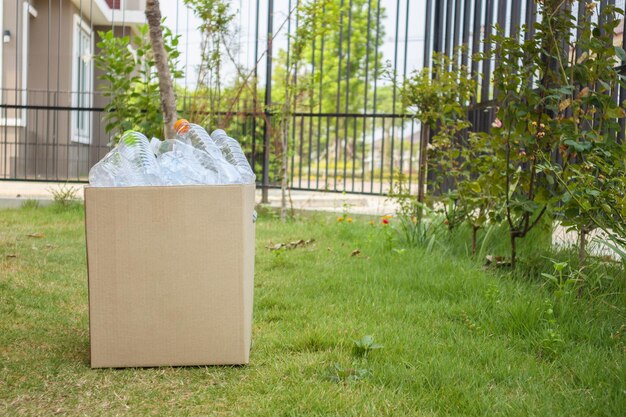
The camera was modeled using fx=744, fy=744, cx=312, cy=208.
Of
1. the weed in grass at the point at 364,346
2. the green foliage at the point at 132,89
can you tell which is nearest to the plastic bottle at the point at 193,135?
the weed in grass at the point at 364,346

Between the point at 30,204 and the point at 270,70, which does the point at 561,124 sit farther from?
the point at 30,204

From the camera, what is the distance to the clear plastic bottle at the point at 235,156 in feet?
9.20

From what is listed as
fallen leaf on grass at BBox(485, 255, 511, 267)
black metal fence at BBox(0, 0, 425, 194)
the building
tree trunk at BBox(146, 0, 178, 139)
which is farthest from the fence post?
fallen leaf on grass at BBox(485, 255, 511, 267)

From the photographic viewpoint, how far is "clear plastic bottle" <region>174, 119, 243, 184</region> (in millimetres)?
2676

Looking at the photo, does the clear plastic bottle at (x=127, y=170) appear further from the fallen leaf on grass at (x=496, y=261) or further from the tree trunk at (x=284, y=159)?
the tree trunk at (x=284, y=159)

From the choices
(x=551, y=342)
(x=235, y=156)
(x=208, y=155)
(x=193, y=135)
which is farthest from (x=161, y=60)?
(x=551, y=342)

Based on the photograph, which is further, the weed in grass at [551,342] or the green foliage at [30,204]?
the green foliage at [30,204]

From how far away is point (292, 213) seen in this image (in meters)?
7.79

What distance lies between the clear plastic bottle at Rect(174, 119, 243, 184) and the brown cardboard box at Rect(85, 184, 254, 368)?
0.29 feet

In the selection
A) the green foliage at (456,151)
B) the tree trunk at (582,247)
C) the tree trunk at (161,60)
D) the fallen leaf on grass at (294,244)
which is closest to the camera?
the tree trunk at (582,247)

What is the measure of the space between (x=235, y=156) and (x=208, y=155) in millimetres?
270

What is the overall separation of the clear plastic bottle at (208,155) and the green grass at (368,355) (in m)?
0.69

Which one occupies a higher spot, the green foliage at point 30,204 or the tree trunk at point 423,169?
the tree trunk at point 423,169

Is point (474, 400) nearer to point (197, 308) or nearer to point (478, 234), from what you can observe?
point (197, 308)
